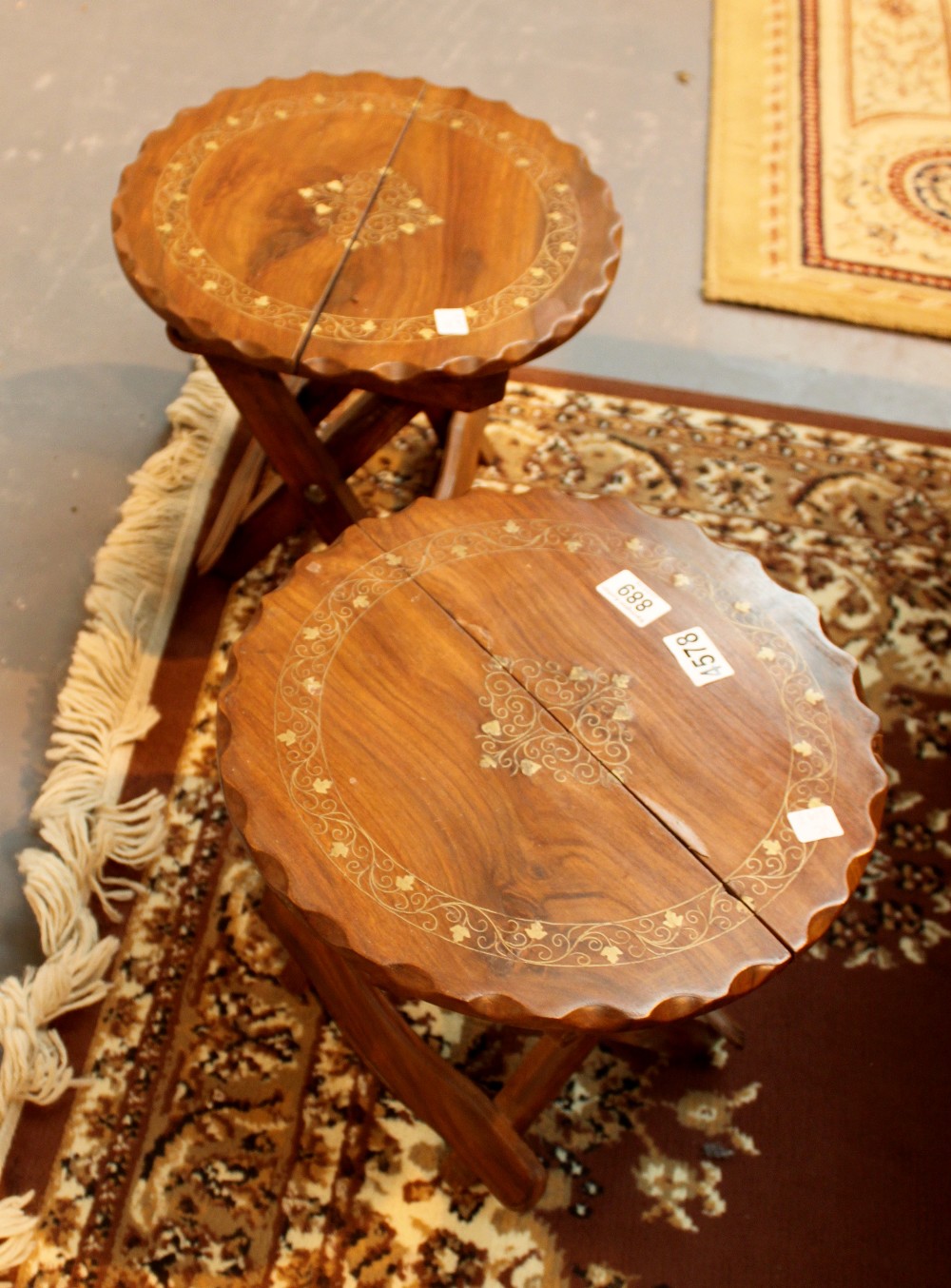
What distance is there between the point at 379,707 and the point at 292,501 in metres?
0.67

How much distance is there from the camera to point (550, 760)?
107cm

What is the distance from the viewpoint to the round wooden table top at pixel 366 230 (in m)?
1.36

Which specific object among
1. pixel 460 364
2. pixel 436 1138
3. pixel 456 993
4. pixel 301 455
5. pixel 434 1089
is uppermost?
pixel 460 364

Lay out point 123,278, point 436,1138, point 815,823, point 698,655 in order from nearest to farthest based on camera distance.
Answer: point 815,823 → point 698,655 → point 436,1138 → point 123,278

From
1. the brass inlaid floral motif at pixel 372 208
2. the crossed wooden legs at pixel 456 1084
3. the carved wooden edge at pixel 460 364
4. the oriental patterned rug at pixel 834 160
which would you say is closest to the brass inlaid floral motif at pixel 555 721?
the crossed wooden legs at pixel 456 1084

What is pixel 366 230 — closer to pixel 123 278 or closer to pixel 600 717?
pixel 600 717

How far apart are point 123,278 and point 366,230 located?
964 millimetres

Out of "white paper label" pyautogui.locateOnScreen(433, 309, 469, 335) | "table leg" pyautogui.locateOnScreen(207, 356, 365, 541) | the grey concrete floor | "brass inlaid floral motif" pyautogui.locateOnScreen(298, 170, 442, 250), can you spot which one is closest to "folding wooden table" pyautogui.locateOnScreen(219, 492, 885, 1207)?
"white paper label" pyautogui.locateOnScreen(433, 309, 469, 335)

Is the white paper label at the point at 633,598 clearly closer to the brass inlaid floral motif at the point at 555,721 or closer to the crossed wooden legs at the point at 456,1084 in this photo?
the brass inlaid floral motif at the point at 555,721

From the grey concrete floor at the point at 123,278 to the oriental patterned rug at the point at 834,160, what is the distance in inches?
2.5

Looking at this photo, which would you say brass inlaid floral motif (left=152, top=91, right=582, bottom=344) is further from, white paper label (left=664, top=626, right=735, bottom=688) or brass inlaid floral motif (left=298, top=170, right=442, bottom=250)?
white paper label (left=664, top=626, right=735, bottom=688)

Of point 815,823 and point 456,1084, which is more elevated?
point 815,823

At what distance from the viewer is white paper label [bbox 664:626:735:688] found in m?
1.14

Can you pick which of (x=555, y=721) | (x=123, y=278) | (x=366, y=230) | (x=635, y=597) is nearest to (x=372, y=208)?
(x=366, y=230)
